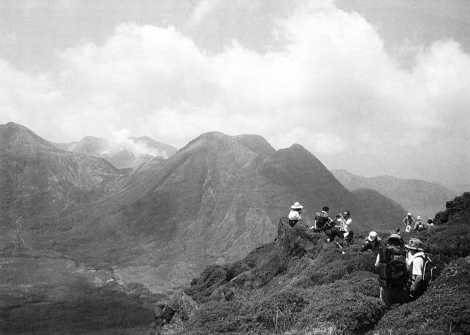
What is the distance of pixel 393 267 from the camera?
14.2m

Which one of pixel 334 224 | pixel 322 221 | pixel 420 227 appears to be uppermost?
pixel 420 227

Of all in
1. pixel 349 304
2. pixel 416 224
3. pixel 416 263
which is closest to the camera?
pixel 416 263

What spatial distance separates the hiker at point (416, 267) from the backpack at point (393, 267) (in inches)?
11.1

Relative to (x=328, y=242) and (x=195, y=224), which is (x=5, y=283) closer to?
(x=195, y=224)

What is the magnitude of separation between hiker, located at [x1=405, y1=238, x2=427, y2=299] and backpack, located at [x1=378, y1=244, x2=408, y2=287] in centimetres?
28

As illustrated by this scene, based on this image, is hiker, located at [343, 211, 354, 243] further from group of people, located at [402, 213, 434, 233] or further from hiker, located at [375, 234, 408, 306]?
hiker, located at [375, 234, 408, 306]

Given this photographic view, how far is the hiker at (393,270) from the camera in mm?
14211

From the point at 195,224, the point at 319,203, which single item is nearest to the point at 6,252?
the point at 195,224

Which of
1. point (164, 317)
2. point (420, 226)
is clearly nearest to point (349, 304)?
point (420, 226)

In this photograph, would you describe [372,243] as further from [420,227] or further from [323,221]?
[420,227]

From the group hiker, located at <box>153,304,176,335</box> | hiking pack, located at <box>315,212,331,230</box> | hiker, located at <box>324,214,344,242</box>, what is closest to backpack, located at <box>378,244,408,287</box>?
hiker, located at <box>324,214,344,242</box>

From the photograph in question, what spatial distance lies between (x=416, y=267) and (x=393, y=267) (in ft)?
2.96

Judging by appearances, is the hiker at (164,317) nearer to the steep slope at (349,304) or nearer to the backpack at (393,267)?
the steep slope at (349,304)

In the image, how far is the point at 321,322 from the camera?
49.9 ft
